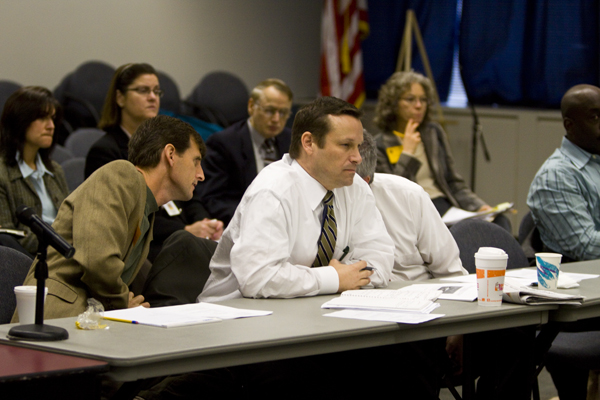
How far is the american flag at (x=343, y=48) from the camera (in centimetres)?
727

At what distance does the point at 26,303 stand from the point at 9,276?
42cm

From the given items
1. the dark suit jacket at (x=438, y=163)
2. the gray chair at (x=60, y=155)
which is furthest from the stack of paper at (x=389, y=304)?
the gray chair at (x=60, y=155)

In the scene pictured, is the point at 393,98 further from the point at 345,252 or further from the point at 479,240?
the point at 345,252

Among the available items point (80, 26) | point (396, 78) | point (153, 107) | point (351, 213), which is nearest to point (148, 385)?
point (351, 213)

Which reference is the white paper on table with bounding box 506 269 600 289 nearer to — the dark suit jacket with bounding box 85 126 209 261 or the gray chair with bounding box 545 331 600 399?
the gray chair with bounding box 545 331 600 399

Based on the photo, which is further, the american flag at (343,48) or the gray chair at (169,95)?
the american flag at (343,48)

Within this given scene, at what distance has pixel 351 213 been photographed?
97.9 inches

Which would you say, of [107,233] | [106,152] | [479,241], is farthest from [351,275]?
[106,152]

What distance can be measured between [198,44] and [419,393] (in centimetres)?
537

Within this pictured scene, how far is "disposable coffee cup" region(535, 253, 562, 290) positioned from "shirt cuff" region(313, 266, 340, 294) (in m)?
0.65

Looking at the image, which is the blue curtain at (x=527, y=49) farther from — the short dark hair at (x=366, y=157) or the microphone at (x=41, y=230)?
the microphone at (x=41, y=230)

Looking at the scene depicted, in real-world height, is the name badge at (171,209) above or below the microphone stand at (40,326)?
below

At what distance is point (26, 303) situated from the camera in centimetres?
176

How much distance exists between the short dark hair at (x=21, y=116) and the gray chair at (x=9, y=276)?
1.50 meters
